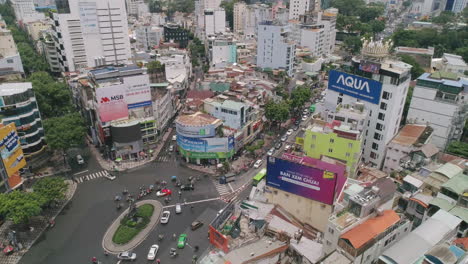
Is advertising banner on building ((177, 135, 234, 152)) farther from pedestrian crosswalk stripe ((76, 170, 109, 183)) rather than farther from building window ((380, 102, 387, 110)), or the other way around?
building window ((380, 102, 387, 110))

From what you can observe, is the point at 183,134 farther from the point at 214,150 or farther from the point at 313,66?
the point at 313,66

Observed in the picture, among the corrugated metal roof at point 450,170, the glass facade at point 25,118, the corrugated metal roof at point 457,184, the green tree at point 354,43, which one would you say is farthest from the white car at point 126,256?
the green tree at point 354,43

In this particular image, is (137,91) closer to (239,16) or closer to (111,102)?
(111,102)

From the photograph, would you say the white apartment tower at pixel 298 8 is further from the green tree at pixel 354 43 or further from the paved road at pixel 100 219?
the paved road at pixel 100 219

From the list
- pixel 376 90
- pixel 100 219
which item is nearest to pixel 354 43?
pixel 376 90

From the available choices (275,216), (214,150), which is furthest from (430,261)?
(214,150)

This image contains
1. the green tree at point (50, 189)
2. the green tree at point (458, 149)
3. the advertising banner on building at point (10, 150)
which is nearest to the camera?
the advertising banner on building at point (10, 150)
